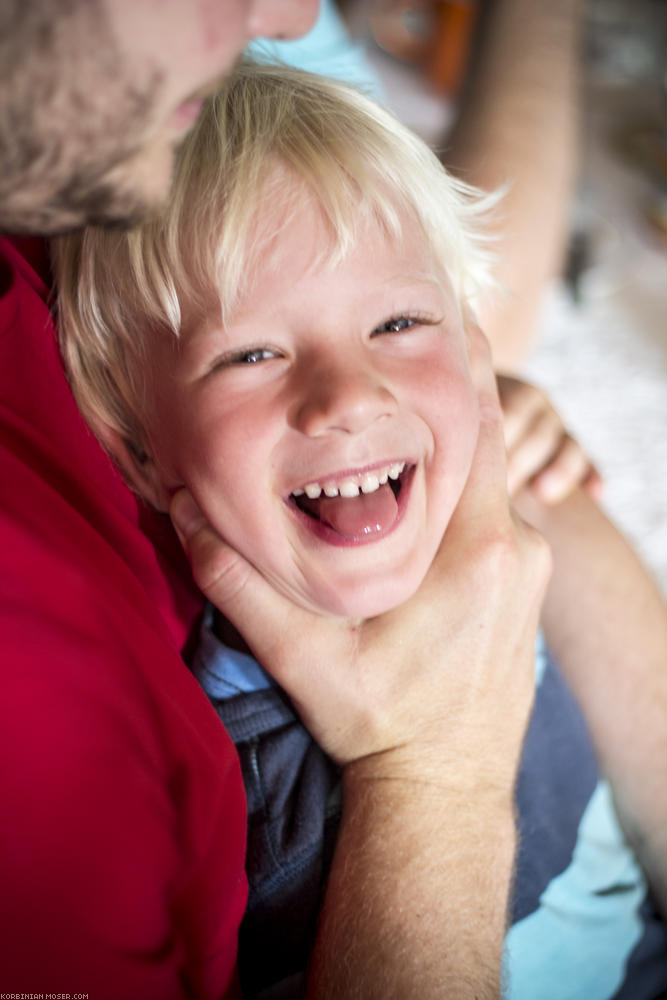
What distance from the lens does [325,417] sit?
715 millimetres

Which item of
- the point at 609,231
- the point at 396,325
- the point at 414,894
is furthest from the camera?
the point at 609,231

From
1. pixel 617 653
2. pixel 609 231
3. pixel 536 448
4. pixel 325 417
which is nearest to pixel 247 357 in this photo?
pixel 325 417

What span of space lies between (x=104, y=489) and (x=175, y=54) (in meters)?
0.37

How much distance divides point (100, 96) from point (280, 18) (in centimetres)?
17

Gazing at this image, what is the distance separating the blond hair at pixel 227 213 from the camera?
0.75 m

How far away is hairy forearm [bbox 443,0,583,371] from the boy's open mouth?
50 centimetres

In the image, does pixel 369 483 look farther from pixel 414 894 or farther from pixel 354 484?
pixel 414 894

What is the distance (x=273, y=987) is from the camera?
833 mm

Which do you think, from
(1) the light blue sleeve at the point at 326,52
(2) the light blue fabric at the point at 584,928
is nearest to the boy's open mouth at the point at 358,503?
(2) the light blue fabric at the point at 584,928

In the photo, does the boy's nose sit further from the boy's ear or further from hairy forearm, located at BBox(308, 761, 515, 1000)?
hairy forearm, located at BBox(308, 761, 515, 1000)

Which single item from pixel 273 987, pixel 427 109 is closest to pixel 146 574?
pixel 273 987

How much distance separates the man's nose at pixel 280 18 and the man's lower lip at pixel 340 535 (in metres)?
0.40

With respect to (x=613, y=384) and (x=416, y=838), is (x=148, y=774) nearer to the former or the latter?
(x=416, y=838)

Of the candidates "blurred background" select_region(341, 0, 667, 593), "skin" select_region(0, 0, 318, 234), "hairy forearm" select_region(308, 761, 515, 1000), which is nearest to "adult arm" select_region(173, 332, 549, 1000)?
"hairy forearm" select_region(308, 761, 515, 1000)
